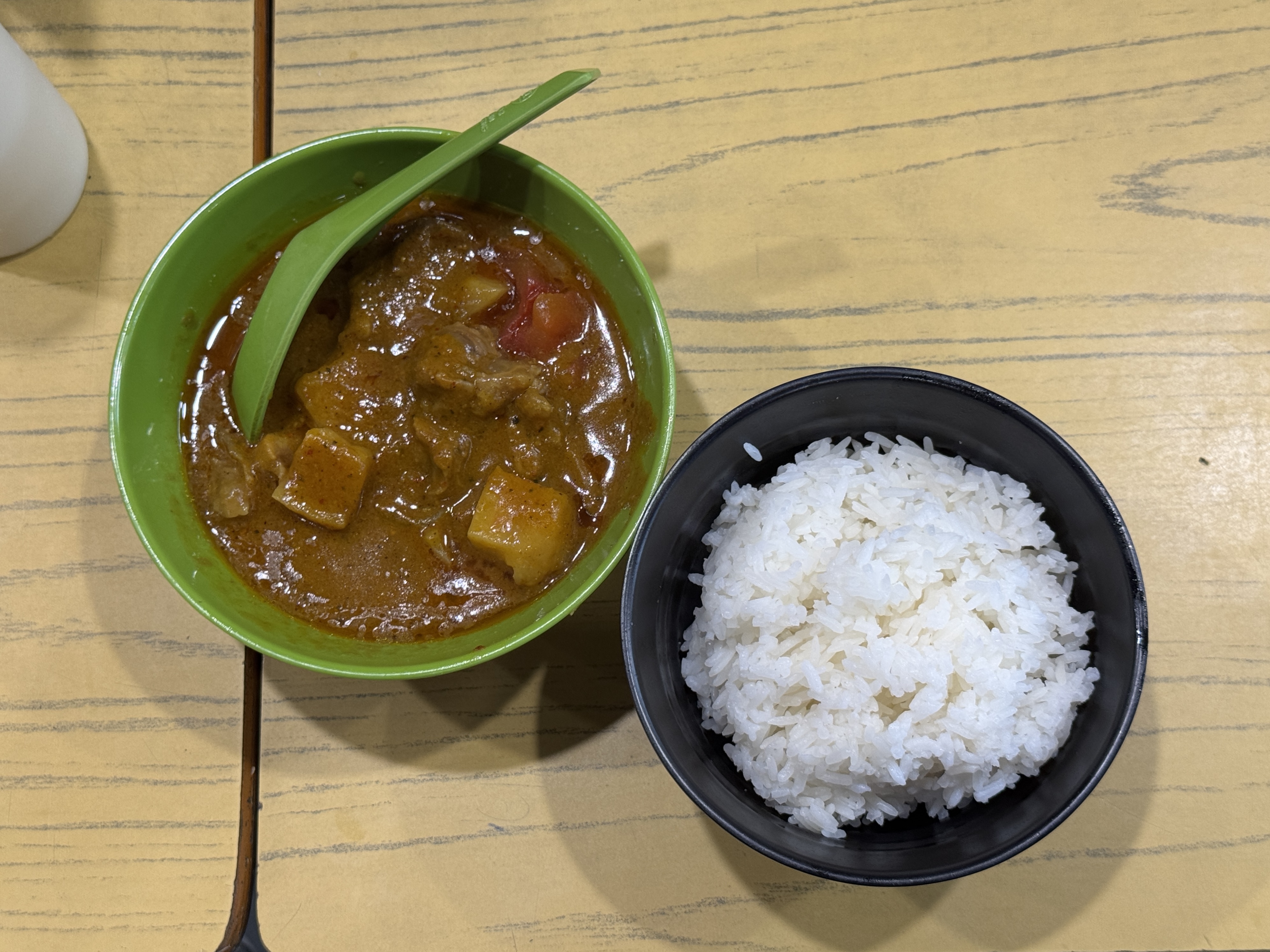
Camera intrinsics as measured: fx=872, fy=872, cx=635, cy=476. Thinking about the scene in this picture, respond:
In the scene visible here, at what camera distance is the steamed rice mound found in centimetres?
127

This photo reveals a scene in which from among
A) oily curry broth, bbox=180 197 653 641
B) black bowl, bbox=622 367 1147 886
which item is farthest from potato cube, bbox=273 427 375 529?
black bowl, bbox=622 367 1147 886

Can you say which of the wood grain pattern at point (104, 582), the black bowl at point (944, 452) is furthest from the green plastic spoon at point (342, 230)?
the black bowl at point (944, 452)

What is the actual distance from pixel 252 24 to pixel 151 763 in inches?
54.9

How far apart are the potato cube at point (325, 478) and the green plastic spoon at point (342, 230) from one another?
103mm

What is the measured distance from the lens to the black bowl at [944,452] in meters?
1.20

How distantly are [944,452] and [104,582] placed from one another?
4.96 ft

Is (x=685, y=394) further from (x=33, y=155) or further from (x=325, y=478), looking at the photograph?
(x=33, y=155)

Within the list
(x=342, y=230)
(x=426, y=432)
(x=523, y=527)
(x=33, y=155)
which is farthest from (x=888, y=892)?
(x=33, y=155)

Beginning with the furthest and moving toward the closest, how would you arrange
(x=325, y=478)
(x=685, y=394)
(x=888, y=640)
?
(x=685, y=394) → (x=325, y=478) → (x=888, y=640)

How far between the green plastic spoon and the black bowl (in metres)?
0.56

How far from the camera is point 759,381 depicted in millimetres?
1616

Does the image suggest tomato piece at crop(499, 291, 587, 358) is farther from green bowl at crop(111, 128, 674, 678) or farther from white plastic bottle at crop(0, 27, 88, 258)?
white plastic bottle at crop(0, 27, 88, 258)

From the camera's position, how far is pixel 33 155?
150 cm

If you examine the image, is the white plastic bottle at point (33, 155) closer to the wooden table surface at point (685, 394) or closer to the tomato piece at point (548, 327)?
the wooden table surface at point (685, 394)
